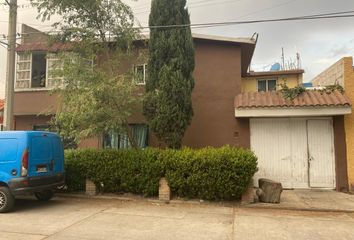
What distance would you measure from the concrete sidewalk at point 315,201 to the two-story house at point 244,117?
2.54ft

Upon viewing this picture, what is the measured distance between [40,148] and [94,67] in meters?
3.36

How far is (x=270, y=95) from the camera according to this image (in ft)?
44.1

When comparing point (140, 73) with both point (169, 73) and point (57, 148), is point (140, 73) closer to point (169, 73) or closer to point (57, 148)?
point (169, 73)

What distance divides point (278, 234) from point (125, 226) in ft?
11.2

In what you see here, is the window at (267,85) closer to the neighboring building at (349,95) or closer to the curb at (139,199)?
the neighboring building at (349,95)

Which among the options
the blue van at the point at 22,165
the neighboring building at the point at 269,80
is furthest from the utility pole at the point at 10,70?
the neighboring building at the point at 269,80

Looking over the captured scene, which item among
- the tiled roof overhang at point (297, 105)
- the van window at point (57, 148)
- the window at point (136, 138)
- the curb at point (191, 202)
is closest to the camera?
the curb at point (191, 202)

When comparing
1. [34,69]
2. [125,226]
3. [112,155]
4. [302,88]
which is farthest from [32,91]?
[302,88]

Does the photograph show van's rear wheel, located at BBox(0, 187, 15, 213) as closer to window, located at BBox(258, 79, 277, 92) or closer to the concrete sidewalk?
the concrete sidewalk

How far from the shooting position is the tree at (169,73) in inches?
460

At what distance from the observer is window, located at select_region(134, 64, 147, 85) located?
12.1 meters

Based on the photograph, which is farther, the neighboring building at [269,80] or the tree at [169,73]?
the neighboring building at [269,80]

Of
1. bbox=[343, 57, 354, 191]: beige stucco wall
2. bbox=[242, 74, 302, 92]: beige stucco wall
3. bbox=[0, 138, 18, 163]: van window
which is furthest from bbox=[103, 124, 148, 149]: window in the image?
bbox=[343, 57, 354, 191]: beige stucco wall

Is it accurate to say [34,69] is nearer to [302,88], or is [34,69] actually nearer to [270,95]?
[270,95]
